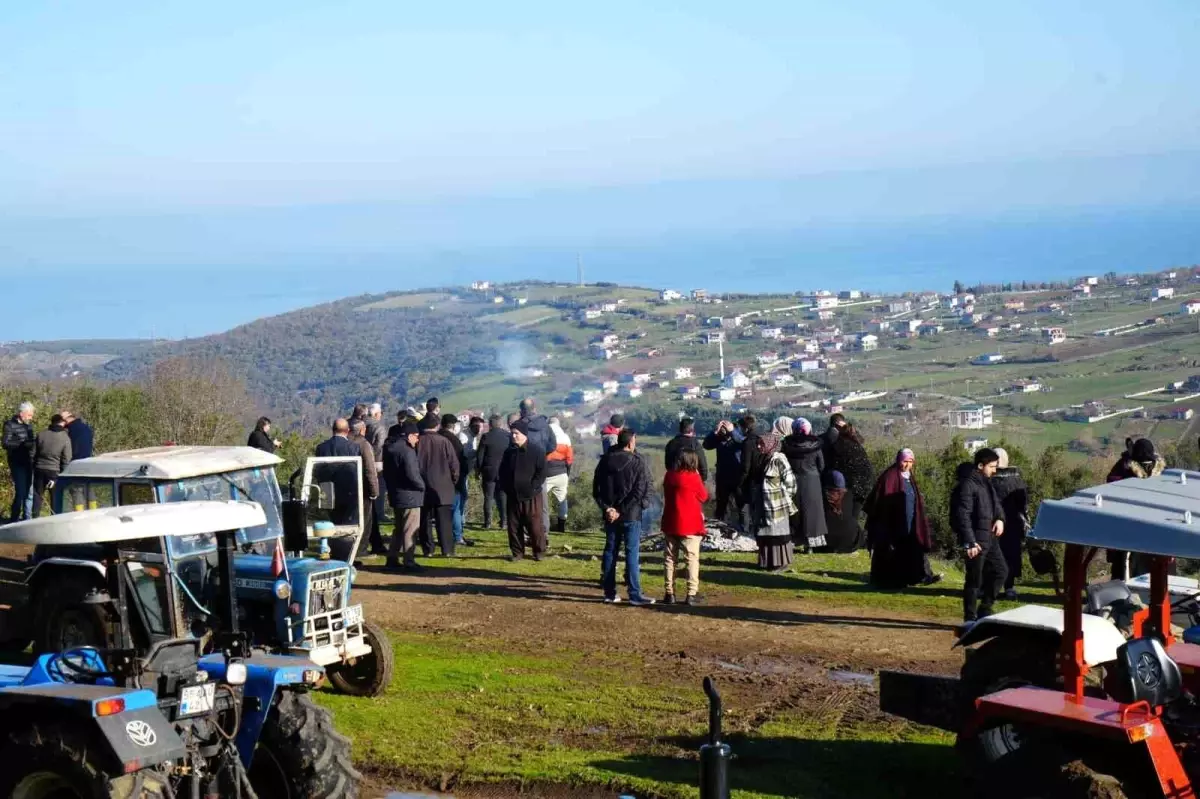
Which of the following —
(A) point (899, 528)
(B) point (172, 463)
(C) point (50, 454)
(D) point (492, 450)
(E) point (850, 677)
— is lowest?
(E) point (850, 677)

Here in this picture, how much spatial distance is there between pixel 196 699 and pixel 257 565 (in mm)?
4371

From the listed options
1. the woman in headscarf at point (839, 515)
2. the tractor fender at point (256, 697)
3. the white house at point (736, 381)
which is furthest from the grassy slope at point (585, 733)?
the white house at point (736, 381)

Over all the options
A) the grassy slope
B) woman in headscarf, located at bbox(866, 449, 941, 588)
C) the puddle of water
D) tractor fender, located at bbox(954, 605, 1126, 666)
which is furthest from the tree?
tractor fender, located at bbox(954, 605, 1126, 666)

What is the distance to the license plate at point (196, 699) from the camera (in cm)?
691

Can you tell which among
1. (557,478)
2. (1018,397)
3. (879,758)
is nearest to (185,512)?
(879,758)

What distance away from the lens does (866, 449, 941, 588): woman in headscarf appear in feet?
52.6

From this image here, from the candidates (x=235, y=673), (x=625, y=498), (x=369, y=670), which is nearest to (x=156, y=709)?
(x=235, y=673)

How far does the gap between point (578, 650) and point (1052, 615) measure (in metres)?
5.38

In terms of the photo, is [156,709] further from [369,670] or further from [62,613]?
[369,670]

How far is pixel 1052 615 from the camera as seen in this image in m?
9.23

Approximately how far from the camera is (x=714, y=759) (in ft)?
20.9

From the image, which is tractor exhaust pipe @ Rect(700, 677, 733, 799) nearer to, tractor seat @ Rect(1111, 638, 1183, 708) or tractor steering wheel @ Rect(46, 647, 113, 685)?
tractor seat @ Rect(1111, 638, 1183, 708)

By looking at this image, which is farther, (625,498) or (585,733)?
(625,498)

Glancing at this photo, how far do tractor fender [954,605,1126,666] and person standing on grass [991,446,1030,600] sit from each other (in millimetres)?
6244
